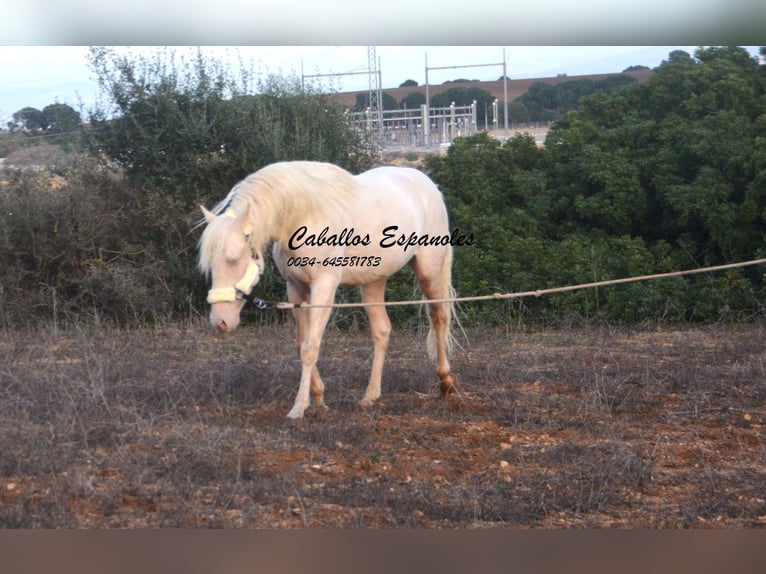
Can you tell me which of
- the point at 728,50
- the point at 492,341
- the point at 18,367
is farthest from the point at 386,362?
the point at 728,50

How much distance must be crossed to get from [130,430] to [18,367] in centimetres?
218

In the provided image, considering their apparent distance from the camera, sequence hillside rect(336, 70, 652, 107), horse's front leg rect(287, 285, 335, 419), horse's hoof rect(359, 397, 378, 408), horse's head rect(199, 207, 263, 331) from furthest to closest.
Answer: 1. hillside rect(336, 70, 652, 107)
2. horse's hoof rect(359, 397, 378, 408)
3. horse's front leg rect(287, 285, 335, 419)
4. horse's head rect(199, 207, 263, 331)

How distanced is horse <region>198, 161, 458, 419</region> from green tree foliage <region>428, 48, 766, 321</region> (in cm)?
319

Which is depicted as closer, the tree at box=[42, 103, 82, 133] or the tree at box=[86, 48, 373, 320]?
the tree at box=[86, 48, 373, 320]

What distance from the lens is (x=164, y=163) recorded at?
28.2 ft

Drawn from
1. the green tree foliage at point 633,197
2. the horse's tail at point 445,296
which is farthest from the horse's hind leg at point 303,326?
the green tree foliage at point 633,197

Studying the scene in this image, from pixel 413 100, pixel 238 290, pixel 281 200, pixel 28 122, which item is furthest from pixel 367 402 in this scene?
pixel 28 122

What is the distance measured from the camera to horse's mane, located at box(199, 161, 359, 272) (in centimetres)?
498

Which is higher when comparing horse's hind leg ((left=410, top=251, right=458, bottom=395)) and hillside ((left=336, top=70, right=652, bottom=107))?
hillside ((left=336, top=70, right=652, bottom=107))

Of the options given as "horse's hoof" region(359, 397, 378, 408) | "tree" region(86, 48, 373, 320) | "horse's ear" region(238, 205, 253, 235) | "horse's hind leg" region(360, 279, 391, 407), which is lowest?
"horse's hoof" region(359, 397, 378, 408)

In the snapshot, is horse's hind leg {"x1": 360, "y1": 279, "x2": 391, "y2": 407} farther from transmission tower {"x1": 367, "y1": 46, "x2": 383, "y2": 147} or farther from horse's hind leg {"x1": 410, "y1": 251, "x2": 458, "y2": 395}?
transmission tower {"x1": 367, "y1": 46, "x2": 383, "y2": 147}

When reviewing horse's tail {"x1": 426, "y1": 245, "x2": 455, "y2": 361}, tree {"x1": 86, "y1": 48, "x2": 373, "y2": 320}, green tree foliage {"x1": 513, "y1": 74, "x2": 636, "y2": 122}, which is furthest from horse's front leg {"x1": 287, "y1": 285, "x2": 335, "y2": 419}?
green tree foliage {"x1": 513, "y1": 74, "x2": 636, "y2": 122}

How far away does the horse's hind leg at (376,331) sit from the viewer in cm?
616

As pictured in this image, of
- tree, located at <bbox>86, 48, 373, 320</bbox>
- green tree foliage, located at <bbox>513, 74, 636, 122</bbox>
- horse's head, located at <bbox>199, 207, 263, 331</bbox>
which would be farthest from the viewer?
tree, located at <bbox>86, 48, 373, 320</bbox>
